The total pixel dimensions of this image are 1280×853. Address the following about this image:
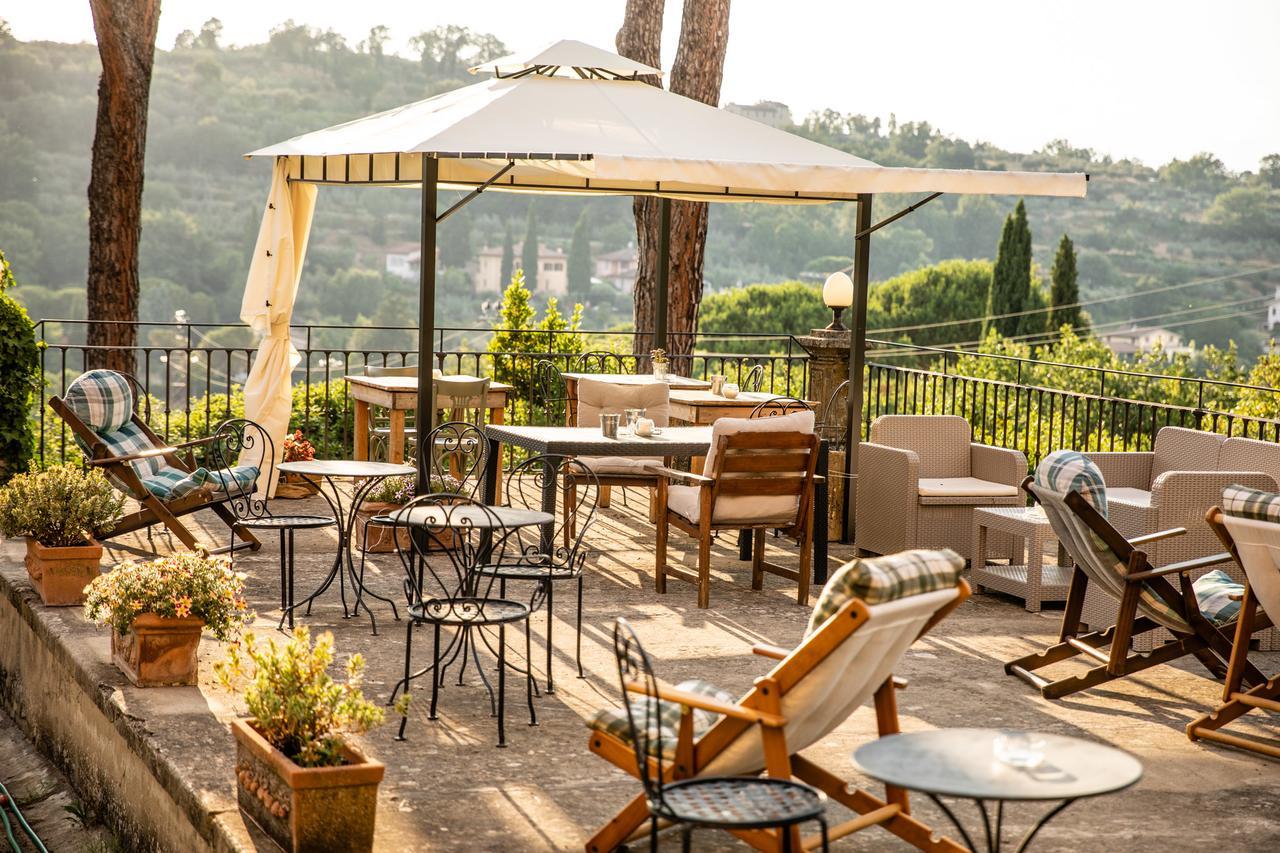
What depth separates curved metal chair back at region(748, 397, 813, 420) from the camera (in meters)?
8.17

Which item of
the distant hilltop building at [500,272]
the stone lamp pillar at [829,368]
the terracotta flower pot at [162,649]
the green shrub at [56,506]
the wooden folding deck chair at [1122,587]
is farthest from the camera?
the distant hilltop building at [500,272]

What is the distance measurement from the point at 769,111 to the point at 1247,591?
5427cm

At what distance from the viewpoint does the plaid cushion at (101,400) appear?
271 inches

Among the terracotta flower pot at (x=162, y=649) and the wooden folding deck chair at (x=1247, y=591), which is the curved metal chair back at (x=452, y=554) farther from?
the wooden folding deck chair at (x=1247, y=591)

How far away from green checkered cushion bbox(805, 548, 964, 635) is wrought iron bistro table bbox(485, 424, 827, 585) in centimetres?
334

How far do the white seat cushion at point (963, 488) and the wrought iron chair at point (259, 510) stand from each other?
2963 millimetres

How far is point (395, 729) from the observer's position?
4.58 metres

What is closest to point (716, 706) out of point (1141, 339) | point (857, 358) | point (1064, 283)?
point (857, 358)

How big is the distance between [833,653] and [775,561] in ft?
14.4

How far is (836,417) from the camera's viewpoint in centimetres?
846

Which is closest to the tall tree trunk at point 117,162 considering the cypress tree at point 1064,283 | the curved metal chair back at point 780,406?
the curved metal chair back at point 780,406

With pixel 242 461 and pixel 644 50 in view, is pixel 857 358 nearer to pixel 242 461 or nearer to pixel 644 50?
pixel 242 461

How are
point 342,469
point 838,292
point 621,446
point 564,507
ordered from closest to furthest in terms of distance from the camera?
1. point 342,469
2. point 621,446
3. point 564,507
4. point 838,292

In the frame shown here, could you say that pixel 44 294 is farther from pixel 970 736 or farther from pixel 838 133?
pixel 970 736
